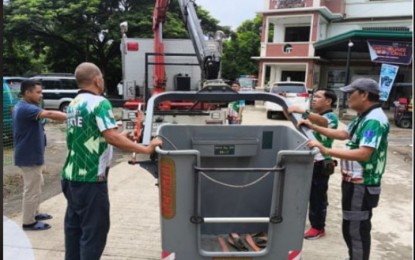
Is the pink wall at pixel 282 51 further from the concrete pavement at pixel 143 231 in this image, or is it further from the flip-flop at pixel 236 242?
the flip-flop at pixel 236 242

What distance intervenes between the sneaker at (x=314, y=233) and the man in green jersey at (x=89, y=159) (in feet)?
7.51

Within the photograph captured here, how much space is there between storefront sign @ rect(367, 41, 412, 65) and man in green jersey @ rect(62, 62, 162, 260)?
51.9 ft

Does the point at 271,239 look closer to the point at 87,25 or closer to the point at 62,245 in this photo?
the point at 62,245

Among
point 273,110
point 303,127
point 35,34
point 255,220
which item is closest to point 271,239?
point 255,220

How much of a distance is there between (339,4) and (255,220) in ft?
82.3

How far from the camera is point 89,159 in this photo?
108 inches

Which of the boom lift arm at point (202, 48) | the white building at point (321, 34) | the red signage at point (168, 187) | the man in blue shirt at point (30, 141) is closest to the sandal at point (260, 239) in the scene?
the red signage at point (168, 187)

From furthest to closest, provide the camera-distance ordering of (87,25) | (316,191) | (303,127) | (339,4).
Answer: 1. (339,4)
2. (87,25)
3. (316,191)
4. (303,127)

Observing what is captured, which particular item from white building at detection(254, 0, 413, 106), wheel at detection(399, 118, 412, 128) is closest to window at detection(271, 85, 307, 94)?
wheel at detection(399, 118, 412, 128)

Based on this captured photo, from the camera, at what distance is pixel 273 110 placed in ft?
53.3

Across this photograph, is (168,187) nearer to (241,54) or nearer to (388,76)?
(388,76)

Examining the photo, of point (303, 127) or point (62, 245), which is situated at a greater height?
point (303, 127)

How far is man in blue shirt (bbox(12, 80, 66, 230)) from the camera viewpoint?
3.99 meters

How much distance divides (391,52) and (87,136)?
53.6 feet
